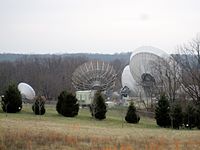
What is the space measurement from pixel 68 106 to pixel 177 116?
37.5 ft

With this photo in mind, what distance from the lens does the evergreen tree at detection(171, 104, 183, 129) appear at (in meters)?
37.4

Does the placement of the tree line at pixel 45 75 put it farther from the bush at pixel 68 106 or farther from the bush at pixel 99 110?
the bush at pixel 99 110

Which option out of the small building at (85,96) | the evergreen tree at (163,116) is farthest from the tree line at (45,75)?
the evergreen tree at (163,116)

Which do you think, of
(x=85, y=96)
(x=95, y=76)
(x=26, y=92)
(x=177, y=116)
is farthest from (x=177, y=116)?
(x=26, y=92)

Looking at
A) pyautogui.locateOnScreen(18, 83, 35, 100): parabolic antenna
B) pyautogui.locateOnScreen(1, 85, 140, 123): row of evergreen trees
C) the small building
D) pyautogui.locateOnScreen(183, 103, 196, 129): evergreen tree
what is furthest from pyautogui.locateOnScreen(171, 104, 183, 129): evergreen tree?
pyautogui.locateOnScreen(18, 83, 35, 100): parabolic antenna

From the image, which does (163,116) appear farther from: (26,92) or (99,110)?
(26,92)

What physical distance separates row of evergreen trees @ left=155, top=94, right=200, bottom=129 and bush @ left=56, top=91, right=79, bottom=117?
8804mm

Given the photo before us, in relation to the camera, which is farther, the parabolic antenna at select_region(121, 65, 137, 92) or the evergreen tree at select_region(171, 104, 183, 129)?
the parabolic antenna at select_region(121, 65, 137, 92)

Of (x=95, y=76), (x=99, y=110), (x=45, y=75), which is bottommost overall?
(x=99, y=110)

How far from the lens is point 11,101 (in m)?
40.4

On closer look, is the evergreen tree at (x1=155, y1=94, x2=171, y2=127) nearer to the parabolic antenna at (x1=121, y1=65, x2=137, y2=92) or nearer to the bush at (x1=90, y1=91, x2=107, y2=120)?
the bush at (x1=90, y1=91, x2=107, y2=120)

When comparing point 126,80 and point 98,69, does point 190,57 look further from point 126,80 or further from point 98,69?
point 126,80

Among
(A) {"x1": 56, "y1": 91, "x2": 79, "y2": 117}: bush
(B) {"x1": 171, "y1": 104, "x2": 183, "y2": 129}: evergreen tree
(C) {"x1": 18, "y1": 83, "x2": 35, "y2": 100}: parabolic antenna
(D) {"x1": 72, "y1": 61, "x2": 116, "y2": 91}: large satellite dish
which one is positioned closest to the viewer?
(B) {"x1": 171, "y1": 104, "x2": 183, "y2": 129}: evergreen tree

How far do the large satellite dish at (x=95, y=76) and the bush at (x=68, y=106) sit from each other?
25815 millimetres
